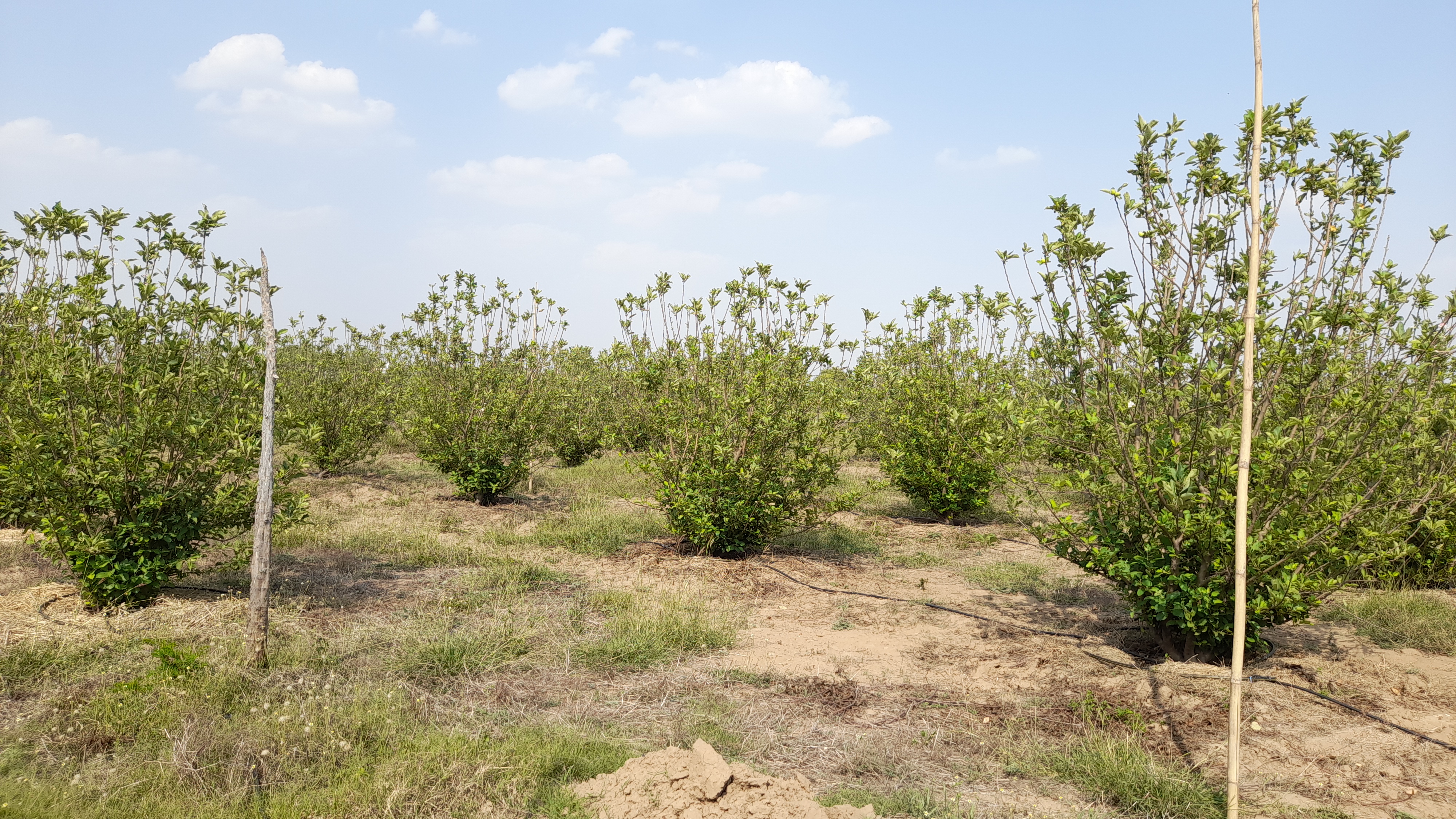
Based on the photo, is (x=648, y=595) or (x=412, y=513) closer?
(x=648, y=595)

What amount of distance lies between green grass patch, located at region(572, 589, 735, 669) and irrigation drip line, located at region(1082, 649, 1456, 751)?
2587mm

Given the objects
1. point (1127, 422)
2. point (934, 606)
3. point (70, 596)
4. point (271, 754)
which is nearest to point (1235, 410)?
point (1127, 422)

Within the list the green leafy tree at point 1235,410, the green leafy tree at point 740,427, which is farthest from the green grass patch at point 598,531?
the green leafy tree at point 1235,410

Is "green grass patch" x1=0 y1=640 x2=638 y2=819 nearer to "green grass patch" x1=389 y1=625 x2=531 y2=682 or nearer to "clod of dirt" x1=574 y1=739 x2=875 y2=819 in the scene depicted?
"clod of dirt" x1=574 y1=739 x2=875 y2=819

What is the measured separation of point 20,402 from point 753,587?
219 inches

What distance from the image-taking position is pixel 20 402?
510 cm

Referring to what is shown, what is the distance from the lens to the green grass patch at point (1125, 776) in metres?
3.33

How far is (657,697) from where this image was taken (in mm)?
4559

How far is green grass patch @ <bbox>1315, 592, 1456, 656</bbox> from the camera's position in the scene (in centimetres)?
542

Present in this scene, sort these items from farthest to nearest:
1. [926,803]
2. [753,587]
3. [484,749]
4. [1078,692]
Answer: [753,587]
[1078,692]
[484,749]
[926,803]

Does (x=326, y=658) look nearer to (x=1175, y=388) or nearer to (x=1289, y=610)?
(x=1175, y=388)

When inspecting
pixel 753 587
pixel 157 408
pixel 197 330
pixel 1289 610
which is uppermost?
pixel 197 330

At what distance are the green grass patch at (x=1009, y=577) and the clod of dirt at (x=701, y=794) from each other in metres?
4.52

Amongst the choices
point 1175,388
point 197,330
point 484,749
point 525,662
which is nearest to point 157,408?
point 197,330
